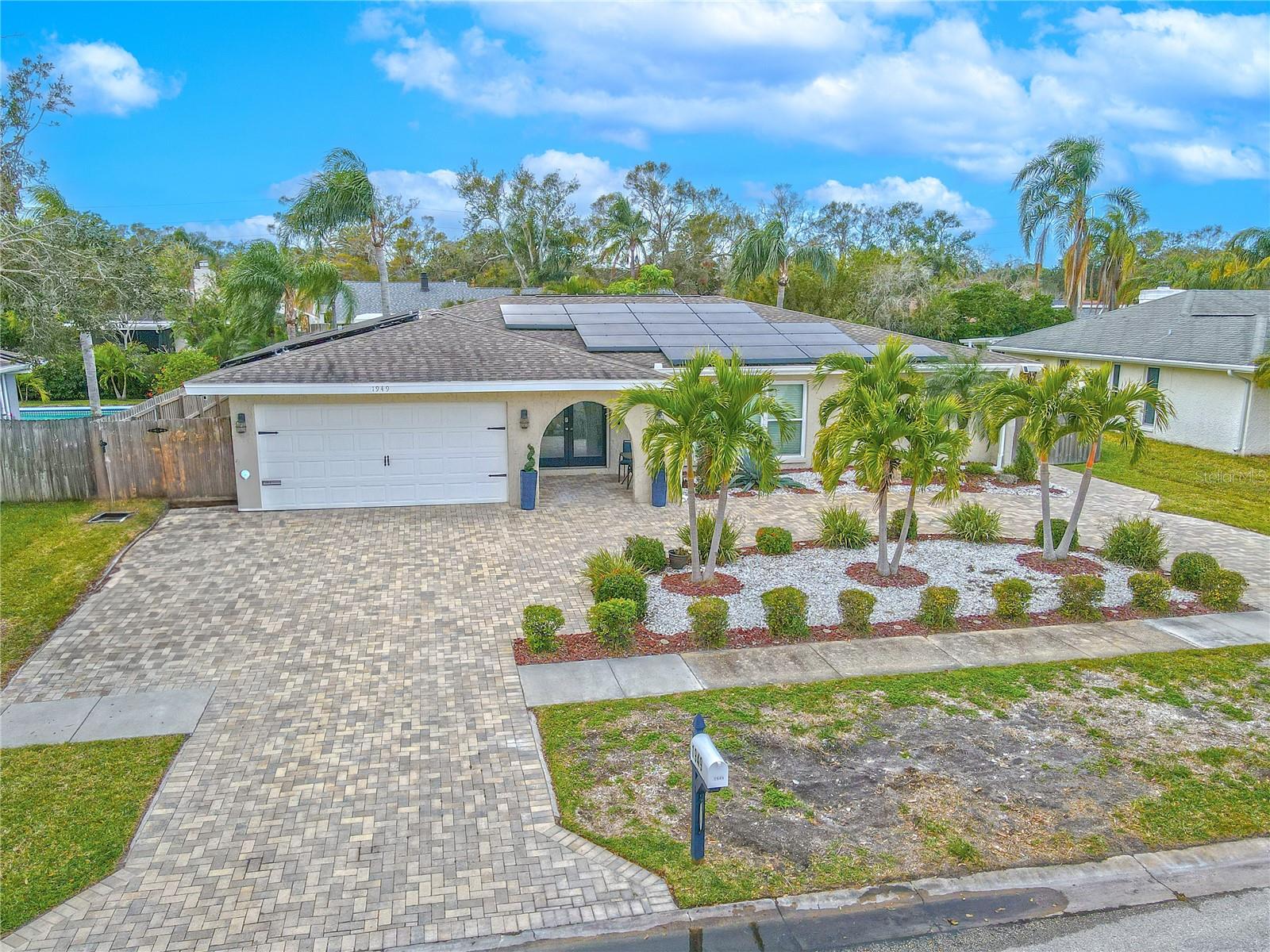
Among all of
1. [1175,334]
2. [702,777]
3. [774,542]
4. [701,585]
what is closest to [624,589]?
[701,585]

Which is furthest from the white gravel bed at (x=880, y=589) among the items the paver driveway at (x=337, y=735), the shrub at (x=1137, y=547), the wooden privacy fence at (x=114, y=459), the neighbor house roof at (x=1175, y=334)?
the neighbor house roof at (x=1175, y=334)

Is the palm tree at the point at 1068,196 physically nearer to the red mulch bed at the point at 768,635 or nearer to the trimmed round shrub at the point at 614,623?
the red mulch bed at the point at 768,635

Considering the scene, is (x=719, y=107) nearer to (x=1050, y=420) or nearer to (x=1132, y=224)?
(x=1132, y=224)

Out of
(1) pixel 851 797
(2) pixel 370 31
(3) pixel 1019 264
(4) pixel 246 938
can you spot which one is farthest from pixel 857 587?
(3) pixel 1019 264

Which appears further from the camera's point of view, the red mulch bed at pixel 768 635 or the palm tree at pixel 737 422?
the palm tree at pixel 737 422

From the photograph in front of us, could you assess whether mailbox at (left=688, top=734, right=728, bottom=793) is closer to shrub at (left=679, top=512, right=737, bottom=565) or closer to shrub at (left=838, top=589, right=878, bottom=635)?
shrub at (left=838, top=589, right=878, bottom=635)

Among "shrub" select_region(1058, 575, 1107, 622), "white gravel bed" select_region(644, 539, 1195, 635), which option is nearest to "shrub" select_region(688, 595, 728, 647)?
"white gravel bed" select_region(644, 539, 1195, 635)
